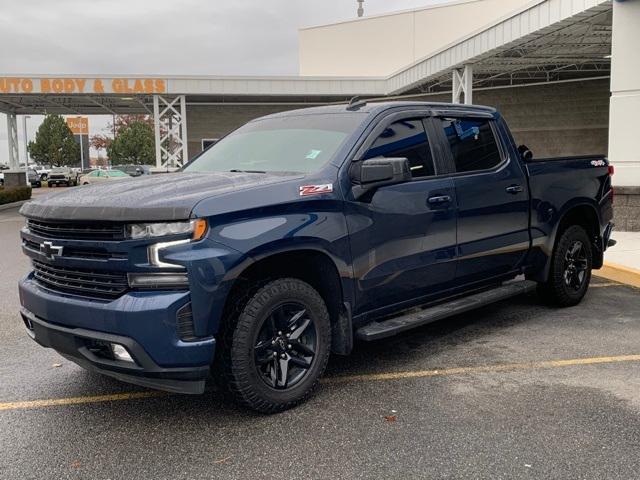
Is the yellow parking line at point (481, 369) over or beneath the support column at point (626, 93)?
A: beneath

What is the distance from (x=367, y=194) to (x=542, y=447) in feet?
6.11

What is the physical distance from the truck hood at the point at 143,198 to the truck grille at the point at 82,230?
0.05 meters

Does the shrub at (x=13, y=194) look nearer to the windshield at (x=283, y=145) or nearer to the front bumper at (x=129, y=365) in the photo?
the windshield at (x=283, y=145)

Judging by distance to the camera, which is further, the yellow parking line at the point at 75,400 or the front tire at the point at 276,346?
the yellow parking line at the point at 75,400

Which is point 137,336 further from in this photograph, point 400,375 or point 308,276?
point 400,375

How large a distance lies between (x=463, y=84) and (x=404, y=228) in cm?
1559

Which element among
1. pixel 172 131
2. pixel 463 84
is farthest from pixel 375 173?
pixel 172 131

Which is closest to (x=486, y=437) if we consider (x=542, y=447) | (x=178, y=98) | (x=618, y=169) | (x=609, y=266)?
(x=542, y=447)

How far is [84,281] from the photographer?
3410 millimetres

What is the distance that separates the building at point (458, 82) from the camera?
11.0 metres

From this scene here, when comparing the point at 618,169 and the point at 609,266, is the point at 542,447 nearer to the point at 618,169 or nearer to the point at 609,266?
the point at 609,266

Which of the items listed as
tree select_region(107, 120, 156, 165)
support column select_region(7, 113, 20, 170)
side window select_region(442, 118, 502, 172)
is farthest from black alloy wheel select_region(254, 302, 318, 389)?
tree select_region(107, 120, 156, 165)

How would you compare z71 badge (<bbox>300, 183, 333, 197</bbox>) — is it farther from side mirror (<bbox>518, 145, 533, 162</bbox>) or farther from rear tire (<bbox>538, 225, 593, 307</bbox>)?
rear tire (<bbox>538, 225, 593, 307</bbox>)

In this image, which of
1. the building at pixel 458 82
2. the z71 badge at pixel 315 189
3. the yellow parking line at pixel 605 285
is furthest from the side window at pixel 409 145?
the building at pixel 458 82
